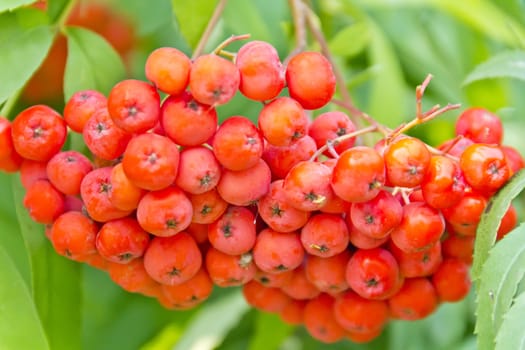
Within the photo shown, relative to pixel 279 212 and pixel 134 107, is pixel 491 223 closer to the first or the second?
pixel 279 212

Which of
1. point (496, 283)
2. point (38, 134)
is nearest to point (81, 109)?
point (38, 134)

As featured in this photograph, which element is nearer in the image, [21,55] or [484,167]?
[484,167]

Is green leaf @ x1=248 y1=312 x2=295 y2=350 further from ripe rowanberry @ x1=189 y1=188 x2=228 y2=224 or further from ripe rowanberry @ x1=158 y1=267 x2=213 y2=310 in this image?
ripe rowanberry @ x1=189 y1=188 x2=228 y2=224

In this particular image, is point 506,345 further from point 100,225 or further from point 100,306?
point 100,306

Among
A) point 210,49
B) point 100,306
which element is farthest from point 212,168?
point 100,306

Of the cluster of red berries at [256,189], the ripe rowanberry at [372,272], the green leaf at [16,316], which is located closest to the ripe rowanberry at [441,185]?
the cluster of red berries at [256,189]

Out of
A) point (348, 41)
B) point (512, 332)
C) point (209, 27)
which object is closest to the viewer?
point (512, 332)

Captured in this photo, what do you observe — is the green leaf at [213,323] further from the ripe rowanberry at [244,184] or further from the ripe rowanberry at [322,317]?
the ripe rowanberry at [244,184]

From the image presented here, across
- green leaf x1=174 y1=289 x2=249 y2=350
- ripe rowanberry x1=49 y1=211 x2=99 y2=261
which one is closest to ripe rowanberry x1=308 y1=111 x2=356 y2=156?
ripe rowanberry x1=49 y1=211 x2=99 y2=261
